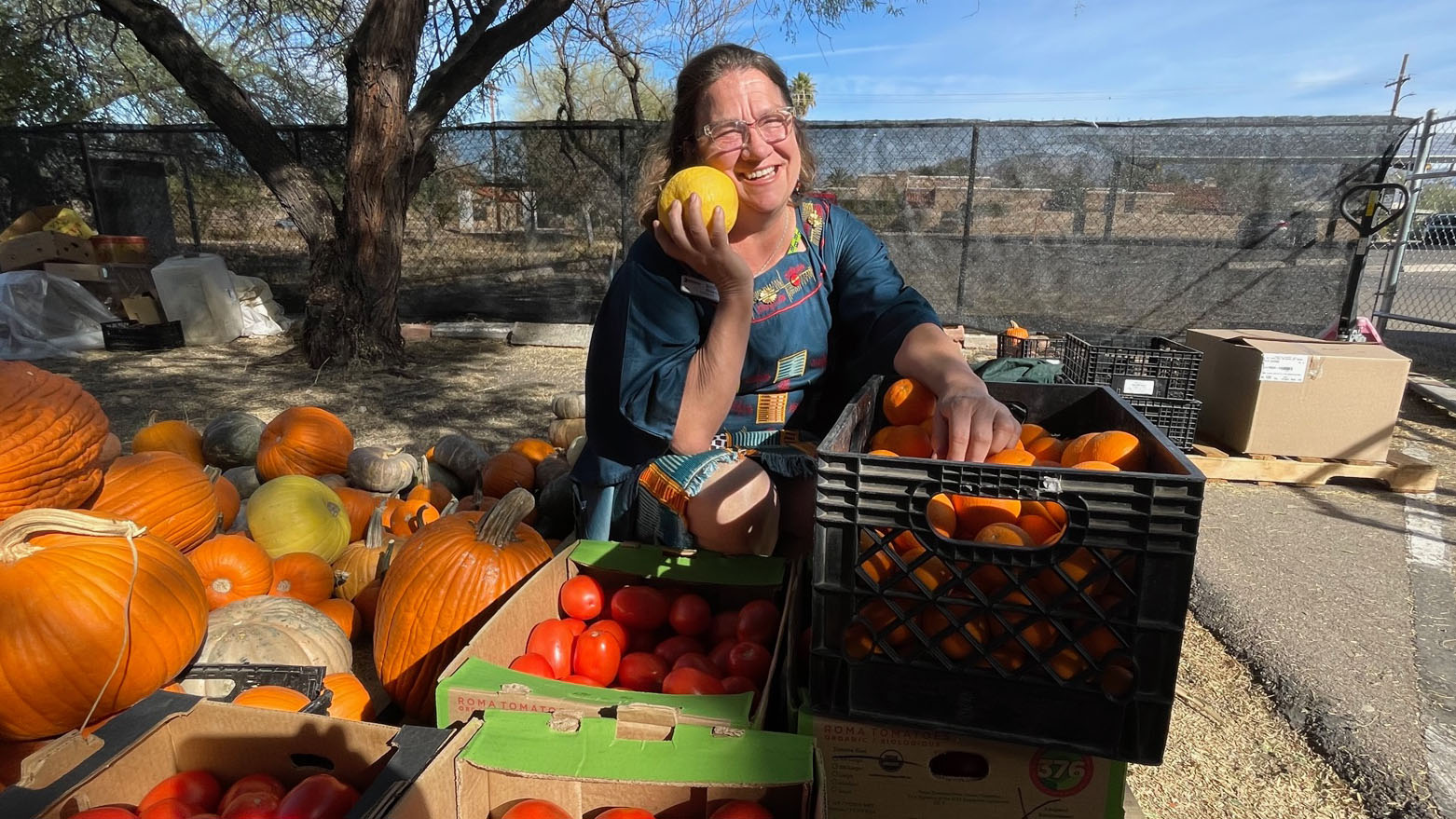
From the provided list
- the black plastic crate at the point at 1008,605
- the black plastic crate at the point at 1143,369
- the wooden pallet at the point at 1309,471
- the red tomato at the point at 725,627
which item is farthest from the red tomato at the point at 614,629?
the wooden pallet at the point at 1309,471

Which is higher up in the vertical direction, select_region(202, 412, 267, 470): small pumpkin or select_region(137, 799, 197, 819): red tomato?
select_region(137, 799, 197, 819): red tomato

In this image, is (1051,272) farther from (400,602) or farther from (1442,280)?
(1442,280)

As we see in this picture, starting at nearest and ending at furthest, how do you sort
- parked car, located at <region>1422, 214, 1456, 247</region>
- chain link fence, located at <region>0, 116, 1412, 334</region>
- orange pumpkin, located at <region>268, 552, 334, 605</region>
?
orange pumpkin, located at <region>268, 552, 334, 605</region>, chain link fence, located at <region>0, 116, 1412, 334</region>, parked car, located at <region>1422, 214, 1456, 247</region>

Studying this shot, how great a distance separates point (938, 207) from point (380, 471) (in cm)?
699

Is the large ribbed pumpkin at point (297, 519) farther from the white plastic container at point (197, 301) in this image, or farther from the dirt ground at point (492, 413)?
the white plastic container at point (197, 301)

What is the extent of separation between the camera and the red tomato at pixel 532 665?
1674mm

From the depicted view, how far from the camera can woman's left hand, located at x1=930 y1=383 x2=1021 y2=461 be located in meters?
1.47

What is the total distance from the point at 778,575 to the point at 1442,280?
66.9 ft

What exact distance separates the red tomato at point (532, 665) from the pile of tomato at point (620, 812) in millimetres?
430

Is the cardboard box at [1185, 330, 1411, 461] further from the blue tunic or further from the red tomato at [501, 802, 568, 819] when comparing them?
the red tomato at [501, 802, 568, 819]

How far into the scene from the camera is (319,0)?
361 inches

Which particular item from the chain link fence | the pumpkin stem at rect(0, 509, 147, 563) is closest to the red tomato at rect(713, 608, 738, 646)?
the pumpkin stem at rect(0, 509, 147, 563)

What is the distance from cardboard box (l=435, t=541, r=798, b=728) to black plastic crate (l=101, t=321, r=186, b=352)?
27.5ft

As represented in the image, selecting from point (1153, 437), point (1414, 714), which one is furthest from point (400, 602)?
point (1414, 714)
